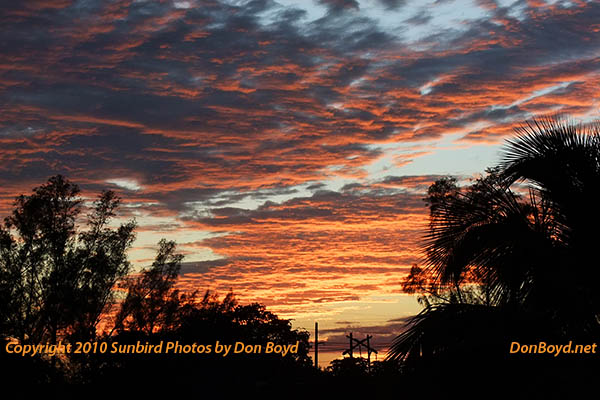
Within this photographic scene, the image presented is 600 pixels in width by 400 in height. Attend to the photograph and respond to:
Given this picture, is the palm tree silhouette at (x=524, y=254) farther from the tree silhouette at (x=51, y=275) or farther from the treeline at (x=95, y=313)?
the tree silhouette at (x=51, y=275)

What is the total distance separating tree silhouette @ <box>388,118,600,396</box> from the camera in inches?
334

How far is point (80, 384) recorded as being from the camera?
30609 millimetres

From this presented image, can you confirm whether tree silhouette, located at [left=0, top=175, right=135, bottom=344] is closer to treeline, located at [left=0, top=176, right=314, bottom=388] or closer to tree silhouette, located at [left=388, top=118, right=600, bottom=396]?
treeline, located at [left=0, top=176, right=314, bottom=388]

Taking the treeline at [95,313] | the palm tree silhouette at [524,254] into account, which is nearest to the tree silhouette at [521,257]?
the palm tree silhouette at [524,254]

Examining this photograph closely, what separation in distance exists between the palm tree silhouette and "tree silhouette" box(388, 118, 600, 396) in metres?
0.01

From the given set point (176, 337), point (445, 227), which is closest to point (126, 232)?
point (176, 337)

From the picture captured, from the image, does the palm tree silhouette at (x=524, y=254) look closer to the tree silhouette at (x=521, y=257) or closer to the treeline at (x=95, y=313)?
the tree silhouette at (x=521, y=257)

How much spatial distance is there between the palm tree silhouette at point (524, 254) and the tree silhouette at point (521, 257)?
0.04 feet

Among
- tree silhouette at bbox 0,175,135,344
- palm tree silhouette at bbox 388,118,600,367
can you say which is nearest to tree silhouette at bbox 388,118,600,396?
palm tree silhouette at bbox 388,118,600,367

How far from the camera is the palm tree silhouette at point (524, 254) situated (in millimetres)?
8492

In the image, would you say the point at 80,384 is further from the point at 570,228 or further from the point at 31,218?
the point at 570,228

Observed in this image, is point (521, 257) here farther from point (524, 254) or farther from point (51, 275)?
point (51, 275)

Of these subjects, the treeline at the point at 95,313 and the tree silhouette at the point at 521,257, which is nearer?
the tree silhouette at the point at 521,257

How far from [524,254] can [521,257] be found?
0.19 feet
